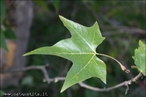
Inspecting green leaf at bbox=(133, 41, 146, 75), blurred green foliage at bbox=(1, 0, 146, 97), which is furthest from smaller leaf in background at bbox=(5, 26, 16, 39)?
green leaf at bbox=(133, 41, 146, 75)

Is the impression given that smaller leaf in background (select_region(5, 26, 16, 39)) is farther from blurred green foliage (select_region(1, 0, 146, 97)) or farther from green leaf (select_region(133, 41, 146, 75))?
green leaf (select_region(133, 41, 146, 75))

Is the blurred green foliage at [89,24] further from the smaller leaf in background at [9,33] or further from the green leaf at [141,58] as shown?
the green leaf at [141,58]

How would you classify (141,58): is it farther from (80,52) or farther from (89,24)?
→ (89,24)

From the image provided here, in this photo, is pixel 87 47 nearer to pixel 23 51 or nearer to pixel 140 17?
pixel 23 51

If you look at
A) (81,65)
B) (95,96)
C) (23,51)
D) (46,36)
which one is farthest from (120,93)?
(81,65)

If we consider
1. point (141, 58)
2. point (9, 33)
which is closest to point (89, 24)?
point (9, 33)

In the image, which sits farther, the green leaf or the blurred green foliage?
the blurred green foliage

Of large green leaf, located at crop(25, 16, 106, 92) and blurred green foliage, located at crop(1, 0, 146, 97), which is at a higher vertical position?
large green leaf, located at crop(25, 16, 106, 92)

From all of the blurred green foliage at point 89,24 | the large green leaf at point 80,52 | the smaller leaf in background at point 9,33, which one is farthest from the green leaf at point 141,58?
the blurred green foliage at point 89,24

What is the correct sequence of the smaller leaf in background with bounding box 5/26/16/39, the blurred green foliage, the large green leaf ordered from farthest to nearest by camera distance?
the blurred green foliage, the smaller leaf in background with bounding box 5/26/16/39, the large green leaf
